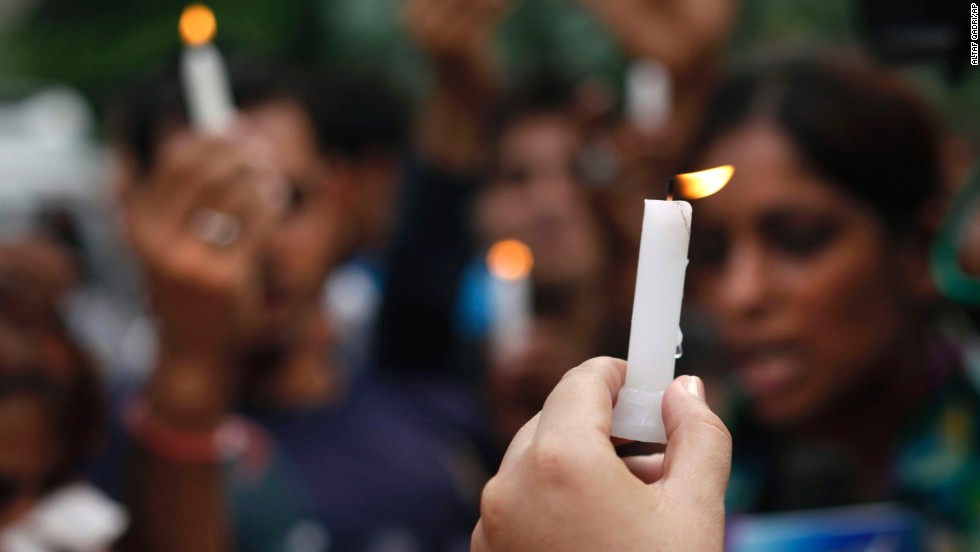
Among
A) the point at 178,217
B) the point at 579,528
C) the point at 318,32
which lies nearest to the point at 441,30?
the point at 178,217

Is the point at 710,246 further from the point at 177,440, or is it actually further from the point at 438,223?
the point at 438,223

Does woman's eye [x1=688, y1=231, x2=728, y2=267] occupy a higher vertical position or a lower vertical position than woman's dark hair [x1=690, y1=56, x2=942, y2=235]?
lower

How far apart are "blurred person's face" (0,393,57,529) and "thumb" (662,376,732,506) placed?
925 millimetres

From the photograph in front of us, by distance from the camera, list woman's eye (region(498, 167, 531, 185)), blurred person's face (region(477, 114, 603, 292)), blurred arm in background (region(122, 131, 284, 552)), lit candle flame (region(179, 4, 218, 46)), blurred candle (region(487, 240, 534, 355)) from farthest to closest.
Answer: woman's eye (region(498, 167, 531, 185)) → blurred person's face (region(477, 114, 603, 292)) → blurred candle (region(487, 240, 534, 355)) → lit candle flame (region(179, 4, 218, 46)) → blurred arm in background (region(122, 131, 284, 552))

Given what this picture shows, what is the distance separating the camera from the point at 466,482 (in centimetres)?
193

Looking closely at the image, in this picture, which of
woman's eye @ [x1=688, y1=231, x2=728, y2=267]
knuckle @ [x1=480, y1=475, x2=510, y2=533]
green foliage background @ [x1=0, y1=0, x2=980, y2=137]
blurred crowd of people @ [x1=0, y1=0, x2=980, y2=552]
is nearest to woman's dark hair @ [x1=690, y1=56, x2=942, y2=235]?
blurred crowd of people @ [x1=0, y1=0, x2=980, y2=552]

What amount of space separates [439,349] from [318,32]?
3164 mm

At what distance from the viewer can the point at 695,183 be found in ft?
1.90

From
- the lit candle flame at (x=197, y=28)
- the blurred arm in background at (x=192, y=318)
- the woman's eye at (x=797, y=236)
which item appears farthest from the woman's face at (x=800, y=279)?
the lit candle flame at (x=197, y=28)

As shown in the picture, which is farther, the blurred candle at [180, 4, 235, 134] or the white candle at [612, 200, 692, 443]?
the blurred candle at [180, 4, 235, 134]

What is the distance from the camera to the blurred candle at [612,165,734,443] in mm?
551

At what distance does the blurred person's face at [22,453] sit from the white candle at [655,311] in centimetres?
90

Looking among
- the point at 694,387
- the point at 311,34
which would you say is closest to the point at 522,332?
the point at 694,387

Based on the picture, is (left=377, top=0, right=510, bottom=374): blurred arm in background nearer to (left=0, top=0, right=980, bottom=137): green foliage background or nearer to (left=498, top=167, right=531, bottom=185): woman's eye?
(left=498, top=167, right=531, bottom=185): woman's eye
